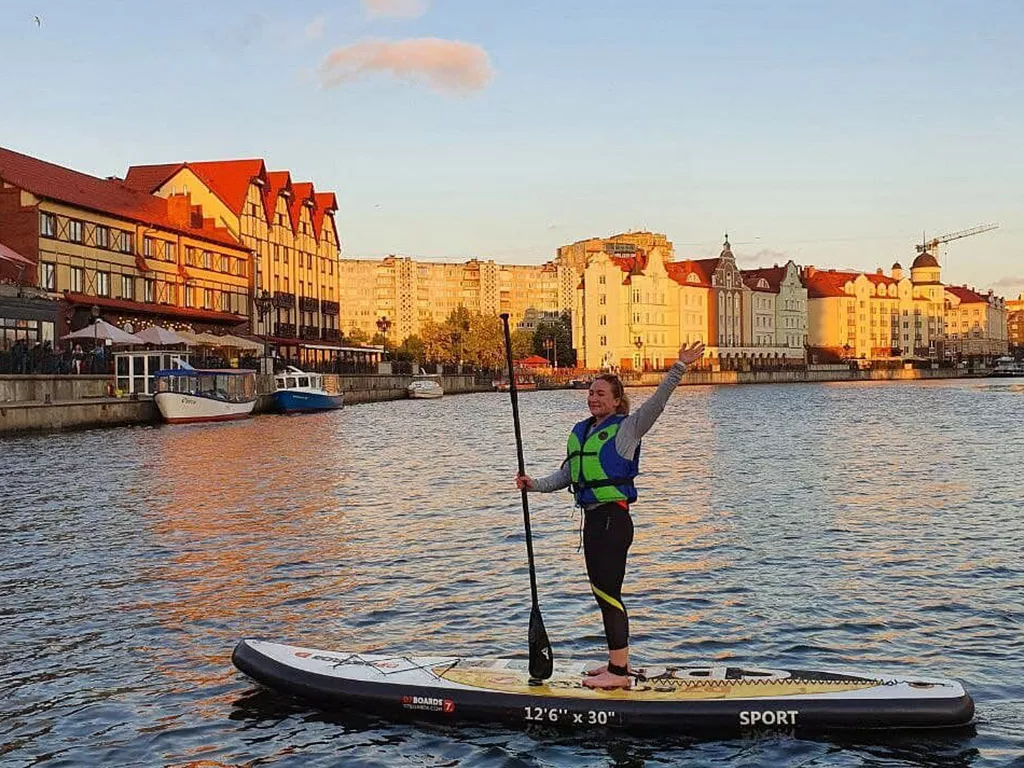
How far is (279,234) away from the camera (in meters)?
107

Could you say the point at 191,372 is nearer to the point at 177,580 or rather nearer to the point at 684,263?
the point at 177,580

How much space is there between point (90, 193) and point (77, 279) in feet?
29.6

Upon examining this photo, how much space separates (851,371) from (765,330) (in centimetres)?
1897

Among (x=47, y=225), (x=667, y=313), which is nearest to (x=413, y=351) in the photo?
(x=667, y=313)

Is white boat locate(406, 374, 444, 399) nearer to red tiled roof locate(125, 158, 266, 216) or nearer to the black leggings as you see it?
red tiled roof locate(125, 158, 266, 216)

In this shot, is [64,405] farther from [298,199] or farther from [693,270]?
[693,270]

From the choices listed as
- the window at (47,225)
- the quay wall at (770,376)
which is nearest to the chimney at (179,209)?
the window at (47,225)

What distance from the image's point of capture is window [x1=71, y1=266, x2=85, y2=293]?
69375mm

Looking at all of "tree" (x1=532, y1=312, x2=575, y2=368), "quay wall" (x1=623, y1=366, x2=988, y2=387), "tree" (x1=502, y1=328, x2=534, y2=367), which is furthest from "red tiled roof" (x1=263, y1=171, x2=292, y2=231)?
"tree" (x1=532, y1=312, x2=575, y2=368)

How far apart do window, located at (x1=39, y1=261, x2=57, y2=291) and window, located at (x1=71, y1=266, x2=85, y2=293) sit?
191 cm

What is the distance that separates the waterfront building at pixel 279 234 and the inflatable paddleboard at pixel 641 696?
85180 millimetres

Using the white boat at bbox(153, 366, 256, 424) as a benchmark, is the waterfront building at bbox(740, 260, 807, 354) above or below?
above

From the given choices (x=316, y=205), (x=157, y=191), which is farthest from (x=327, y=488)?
(x=316, y=205)

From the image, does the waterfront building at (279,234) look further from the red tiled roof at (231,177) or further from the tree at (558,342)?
the tree at (558,342)
